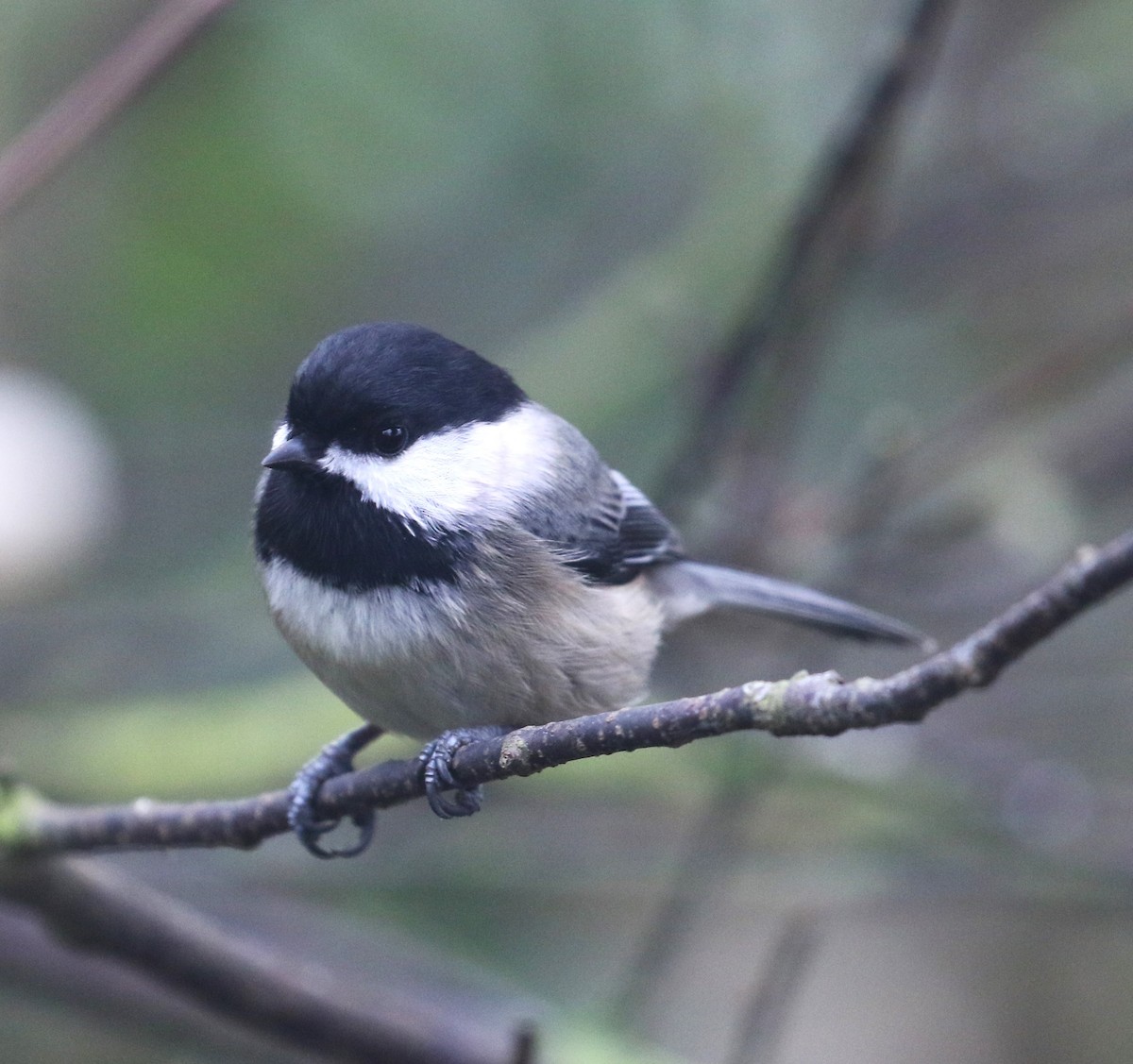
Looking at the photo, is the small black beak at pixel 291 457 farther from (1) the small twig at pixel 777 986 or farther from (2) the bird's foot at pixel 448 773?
(1) the small twig at pixel 777 986

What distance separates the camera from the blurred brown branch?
244 cm

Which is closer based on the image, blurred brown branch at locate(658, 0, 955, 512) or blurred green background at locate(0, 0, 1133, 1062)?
blurred brown branch at locate(658, 0, 955, 512)

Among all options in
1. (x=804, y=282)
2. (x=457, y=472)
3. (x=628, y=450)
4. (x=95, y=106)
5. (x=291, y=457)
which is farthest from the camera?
(x=628, y=450)

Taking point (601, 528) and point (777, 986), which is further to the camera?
point (601, 528)

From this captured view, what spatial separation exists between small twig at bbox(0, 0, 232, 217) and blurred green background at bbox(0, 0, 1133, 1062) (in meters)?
1.16

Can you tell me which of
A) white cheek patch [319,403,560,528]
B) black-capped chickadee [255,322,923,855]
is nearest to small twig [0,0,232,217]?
black-capped chickadee [255,322,923,855]

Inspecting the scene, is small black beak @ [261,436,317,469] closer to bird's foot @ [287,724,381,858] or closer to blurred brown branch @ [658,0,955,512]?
bird's foot @ [287,724,381,858]

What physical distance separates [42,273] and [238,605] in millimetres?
1677

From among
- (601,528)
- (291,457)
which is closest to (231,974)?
A: (291,457)

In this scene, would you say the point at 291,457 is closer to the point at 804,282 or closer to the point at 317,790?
the point at 317,790

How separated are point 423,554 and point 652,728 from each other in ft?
2.65

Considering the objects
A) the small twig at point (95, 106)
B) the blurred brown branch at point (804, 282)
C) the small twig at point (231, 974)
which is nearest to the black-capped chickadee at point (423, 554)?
the small twig at point (231, 974)

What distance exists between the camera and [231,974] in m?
2.11

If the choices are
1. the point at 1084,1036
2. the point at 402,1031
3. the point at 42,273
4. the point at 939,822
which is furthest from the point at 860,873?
the point at 42,273
